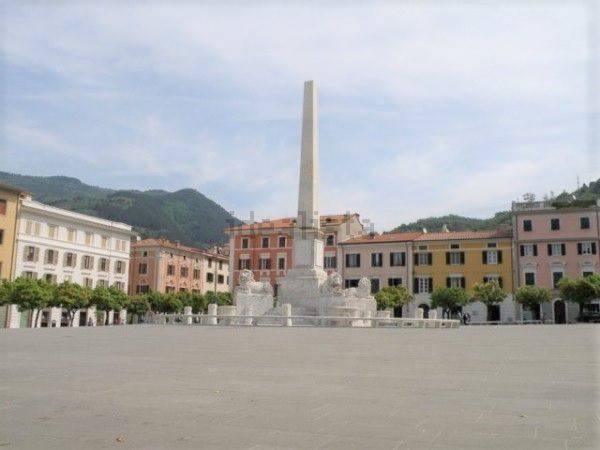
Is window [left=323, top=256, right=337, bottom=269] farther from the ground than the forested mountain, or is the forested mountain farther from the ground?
the forested mountain

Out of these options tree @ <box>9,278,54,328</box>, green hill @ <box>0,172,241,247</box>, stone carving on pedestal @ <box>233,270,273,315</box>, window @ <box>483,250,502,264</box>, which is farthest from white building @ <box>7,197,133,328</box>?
green hill @ <box>0,172,241,247</box>

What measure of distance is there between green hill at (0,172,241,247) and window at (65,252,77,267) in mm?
86204

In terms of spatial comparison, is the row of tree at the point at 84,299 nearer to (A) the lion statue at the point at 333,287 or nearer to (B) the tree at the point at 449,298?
(B) the tree at the point at 449,298

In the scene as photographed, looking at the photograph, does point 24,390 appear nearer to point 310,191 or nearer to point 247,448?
point 247,448

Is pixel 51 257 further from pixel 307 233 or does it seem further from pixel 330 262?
pixel 307 233

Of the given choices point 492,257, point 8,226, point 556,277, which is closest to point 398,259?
point 492,257

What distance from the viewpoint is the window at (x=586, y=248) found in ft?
204

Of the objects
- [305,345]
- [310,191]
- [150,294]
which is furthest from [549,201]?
[305,345]

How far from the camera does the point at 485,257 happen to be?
6594cm

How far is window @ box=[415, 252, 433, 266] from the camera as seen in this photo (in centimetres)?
6825

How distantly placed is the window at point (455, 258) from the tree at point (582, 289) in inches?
504

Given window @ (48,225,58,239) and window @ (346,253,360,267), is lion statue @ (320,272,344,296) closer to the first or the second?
window @ (346,253,360,267)

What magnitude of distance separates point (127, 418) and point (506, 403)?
407 cm

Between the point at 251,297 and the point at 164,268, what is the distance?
44666 millimetres
